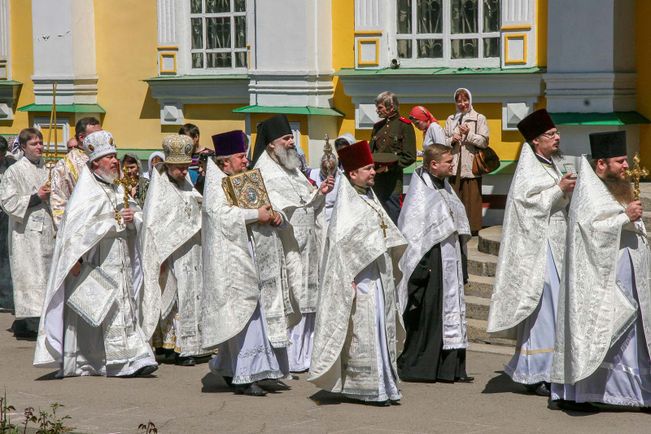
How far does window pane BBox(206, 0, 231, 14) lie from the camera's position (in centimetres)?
1741

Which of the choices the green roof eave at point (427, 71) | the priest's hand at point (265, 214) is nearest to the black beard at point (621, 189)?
the priest's hand at point (265, 214)

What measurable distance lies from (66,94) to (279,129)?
323 inches

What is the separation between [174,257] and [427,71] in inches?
179

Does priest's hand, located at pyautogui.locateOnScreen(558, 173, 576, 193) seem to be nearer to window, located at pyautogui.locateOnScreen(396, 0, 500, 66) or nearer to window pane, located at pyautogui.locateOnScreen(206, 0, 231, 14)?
window, located at pyautogui.locateOnScreen(396, 0, 500, 66)

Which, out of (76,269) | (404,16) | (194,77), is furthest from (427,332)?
(194,77)

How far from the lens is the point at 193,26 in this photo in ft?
58.4

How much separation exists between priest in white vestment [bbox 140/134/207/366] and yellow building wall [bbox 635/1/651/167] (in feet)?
15.5

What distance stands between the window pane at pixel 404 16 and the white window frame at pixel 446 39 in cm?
4

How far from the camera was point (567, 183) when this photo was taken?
10.1 metres

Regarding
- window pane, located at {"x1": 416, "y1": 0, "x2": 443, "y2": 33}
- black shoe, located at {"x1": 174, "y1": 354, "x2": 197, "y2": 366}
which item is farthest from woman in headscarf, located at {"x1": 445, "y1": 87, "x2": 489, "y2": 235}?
black shoe, located at {"x1": 174, "y1": 354, "x2": 197, "y2": 366}

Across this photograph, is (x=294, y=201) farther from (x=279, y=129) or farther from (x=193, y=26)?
(x=193, y=26)

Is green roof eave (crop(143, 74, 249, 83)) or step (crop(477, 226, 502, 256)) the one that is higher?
green roof eave (crop(143, 74, 249, 83))

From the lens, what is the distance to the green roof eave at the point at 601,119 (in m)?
13.9

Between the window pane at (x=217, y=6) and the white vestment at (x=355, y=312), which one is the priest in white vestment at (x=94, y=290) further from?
the window pane at (x=217, y=6)
